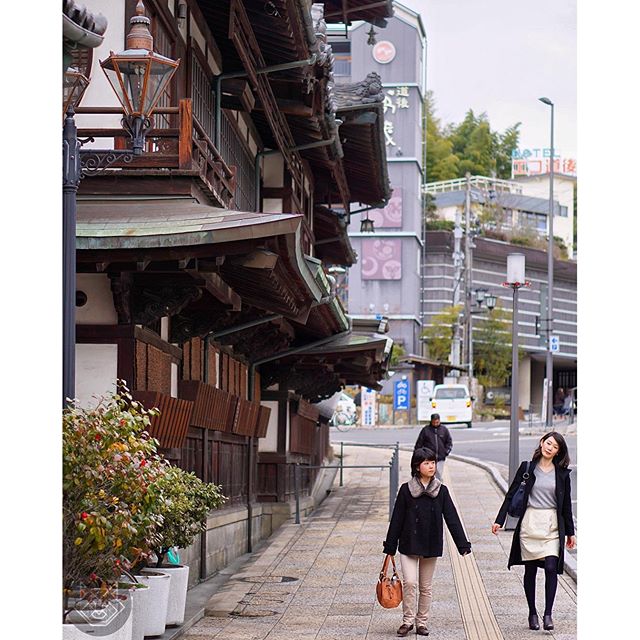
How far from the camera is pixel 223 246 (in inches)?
448

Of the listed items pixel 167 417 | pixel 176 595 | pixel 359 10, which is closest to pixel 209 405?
pixel 167 417

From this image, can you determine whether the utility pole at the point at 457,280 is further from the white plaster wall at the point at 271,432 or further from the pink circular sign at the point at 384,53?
the white plaster wall at the point at 271,432

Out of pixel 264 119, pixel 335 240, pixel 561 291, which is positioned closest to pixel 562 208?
pixel 561 291

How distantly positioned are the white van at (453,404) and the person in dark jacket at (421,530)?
51520 mm

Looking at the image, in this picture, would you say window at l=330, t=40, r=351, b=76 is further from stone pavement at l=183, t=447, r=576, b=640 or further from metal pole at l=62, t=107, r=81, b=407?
metal pole at l=62, t=107, r=81, b=407

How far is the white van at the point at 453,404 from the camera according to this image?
6378 centimetres

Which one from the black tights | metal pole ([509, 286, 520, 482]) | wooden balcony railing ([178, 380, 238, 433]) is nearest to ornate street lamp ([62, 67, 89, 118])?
the black tights

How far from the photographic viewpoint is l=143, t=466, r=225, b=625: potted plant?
11055 mm

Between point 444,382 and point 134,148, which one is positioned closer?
point 134,148

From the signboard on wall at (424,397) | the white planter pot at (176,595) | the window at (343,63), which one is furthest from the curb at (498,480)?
the window at (343,63)

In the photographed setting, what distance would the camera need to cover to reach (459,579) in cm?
1602

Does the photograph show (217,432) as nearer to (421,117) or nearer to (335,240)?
(335,240)

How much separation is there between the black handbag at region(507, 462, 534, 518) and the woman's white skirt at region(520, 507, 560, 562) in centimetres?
8

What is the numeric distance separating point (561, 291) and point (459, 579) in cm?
6518
